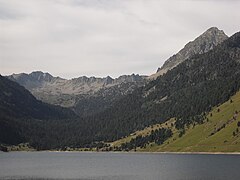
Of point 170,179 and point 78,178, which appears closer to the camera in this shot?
point 170,179

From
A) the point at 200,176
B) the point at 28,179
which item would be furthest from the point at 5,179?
the point at 200,176

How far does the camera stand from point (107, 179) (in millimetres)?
147875

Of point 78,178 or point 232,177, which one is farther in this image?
point 78,178

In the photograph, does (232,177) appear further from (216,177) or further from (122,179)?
(122,179)

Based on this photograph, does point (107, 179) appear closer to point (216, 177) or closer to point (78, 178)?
→ point (78, 178)

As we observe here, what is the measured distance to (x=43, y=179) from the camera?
488 feet

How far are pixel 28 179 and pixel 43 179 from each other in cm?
516

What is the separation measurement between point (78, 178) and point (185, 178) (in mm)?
38323

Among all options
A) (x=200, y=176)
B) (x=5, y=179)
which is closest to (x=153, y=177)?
(x=200, y=176)

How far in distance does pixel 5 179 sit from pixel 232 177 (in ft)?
250

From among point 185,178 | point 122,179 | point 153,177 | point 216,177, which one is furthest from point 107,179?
point 216,177

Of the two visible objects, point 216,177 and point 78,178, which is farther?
point 78,178

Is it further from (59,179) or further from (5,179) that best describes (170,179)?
(5,179)

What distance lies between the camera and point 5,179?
147 meters
